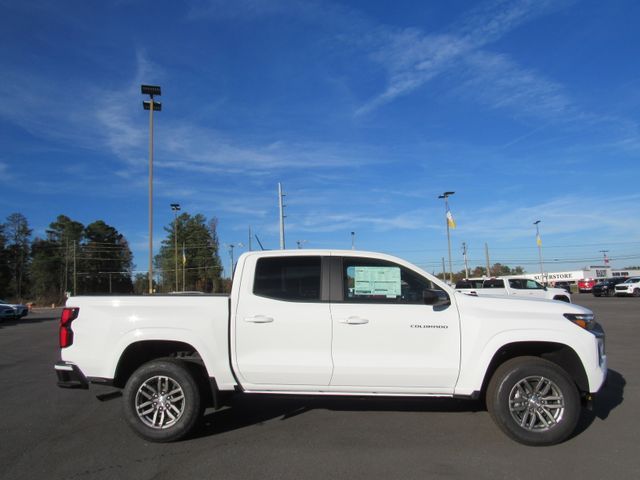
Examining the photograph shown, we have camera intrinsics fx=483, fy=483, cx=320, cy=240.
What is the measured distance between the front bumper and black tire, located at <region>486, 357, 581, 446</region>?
14.0ft

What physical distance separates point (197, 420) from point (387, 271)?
255cm

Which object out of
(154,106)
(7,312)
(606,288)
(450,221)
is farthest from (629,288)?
(7,312)

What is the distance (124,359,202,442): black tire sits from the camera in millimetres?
4961

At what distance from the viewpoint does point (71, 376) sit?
5.13 m

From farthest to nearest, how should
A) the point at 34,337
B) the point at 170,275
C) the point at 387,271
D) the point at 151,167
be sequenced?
the point at 170,275, the point at 151,167, the point at 34,337, the point at 387,271

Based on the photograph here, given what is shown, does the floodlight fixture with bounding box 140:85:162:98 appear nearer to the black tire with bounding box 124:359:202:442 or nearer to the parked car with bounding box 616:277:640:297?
the black tire with bounding box 124:359:202:442

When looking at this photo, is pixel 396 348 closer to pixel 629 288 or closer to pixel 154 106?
pixel 154 106

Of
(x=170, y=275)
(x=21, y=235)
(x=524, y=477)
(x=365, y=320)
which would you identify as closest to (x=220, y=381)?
(x=365, y=320)

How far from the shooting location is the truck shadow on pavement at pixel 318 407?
559cm

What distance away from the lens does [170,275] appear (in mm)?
86000

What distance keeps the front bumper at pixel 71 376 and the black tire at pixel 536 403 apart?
14.0ft

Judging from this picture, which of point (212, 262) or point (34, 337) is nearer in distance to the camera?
point (34, 337)

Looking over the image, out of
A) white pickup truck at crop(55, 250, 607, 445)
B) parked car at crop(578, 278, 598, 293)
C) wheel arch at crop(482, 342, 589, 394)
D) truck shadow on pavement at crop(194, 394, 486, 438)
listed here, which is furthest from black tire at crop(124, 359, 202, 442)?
parked car at crop(578, 278, 598, 293)

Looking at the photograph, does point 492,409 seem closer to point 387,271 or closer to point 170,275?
point 387,271
